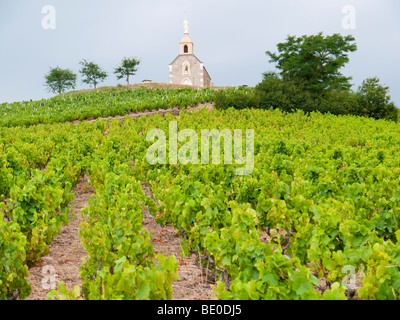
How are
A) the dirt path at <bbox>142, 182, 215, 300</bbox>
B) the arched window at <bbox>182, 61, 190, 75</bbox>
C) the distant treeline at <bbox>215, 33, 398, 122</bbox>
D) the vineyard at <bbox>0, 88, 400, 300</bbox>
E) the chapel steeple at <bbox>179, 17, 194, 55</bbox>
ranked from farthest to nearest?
the chapel steeple at <bbox>179, 17, 194, 55</bbox>
the arched window at <bbox>182, 61, 190, 75</bbox>
the distant treeline at <bbox>215, 33, 398, 122</bbox>
the dirt path at <bbox>142, 182, 215, 300</bbox>
the vineyard at <bbox>0, 88, 400, 300</bbox>

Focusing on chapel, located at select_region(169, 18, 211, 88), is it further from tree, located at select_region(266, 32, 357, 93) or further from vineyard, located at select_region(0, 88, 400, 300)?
vineyard, located at select_region(0, 88, 400, 300)

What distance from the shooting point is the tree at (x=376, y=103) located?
32.2 meters

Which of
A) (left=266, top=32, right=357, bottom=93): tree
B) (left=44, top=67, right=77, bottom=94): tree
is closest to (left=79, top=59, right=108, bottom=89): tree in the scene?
(left=44, top=67, right=77, bottom=94): tree

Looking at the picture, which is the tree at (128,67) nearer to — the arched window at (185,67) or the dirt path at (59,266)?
the arched window at (185,67)

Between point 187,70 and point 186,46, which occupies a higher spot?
point 186,46

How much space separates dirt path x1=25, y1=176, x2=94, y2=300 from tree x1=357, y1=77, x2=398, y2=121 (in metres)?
30.4

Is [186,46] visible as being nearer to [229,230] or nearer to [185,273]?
[185,273]

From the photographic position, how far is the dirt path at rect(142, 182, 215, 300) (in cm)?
545

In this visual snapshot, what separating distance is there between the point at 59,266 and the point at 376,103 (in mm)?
32363

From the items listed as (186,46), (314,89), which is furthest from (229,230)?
(186,46)

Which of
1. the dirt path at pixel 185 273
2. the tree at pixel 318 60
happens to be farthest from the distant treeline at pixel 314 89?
the dirt path at pixel 185 273

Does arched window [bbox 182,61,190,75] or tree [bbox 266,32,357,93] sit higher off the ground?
arched window [bbox 182,61,190,75]

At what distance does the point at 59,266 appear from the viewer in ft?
20.8

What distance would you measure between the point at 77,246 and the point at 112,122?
56.1ft
